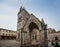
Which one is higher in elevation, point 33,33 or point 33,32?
point 33,32

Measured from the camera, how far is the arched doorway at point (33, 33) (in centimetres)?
2553

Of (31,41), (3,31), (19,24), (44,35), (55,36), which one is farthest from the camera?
(3,31)

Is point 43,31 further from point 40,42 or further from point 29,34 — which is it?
point 29,34

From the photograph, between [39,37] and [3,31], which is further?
[3,31]

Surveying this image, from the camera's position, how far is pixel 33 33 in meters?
26.9

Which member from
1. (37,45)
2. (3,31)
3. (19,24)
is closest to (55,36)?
(19,24)

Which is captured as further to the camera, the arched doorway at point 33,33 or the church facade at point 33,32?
the arched doorway at point 33,33

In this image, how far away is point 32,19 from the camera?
2539 centimetres

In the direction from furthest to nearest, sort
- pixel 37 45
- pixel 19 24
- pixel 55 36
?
pixel 55 36 → pixel 19 24 → pixel 37 45

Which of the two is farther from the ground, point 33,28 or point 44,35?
point 33,28

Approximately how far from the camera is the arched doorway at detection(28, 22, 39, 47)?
25.5 metres

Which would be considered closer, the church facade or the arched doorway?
the church facade

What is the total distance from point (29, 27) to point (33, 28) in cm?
122

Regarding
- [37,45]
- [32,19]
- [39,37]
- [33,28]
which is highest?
[32,19]
